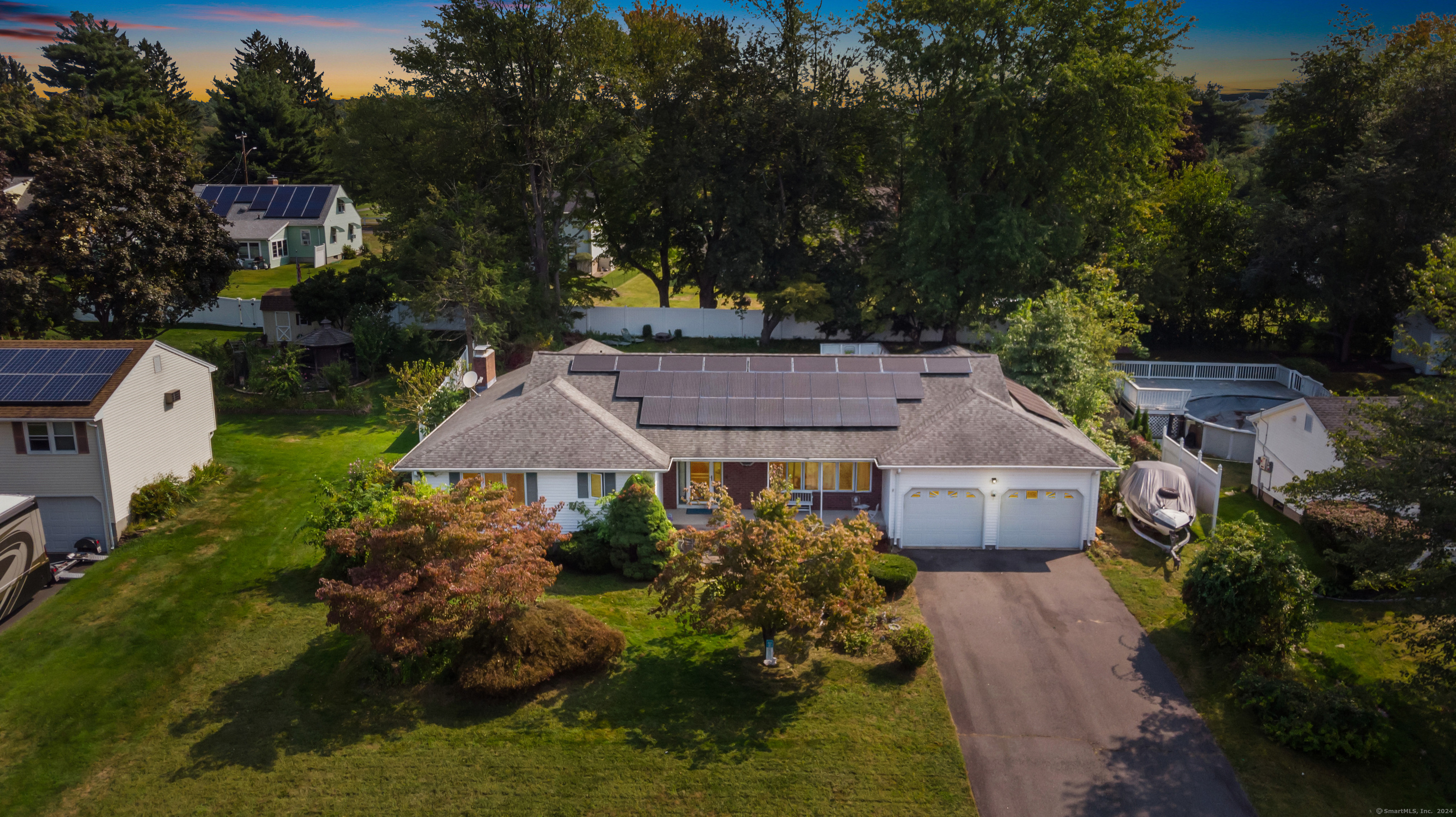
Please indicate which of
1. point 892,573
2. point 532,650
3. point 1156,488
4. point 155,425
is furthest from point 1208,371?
point 155,425

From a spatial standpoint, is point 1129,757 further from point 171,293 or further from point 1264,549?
point 171,293

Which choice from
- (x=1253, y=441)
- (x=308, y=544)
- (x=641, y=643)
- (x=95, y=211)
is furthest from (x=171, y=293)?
(x=1253, y=441)

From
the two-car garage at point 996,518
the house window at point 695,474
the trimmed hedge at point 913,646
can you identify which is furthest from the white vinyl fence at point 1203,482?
the house window at point 695,474

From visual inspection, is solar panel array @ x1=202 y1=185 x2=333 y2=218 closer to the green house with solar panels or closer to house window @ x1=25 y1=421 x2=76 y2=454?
the green house with solar panels

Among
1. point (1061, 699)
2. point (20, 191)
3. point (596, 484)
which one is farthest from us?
point (20, 191)

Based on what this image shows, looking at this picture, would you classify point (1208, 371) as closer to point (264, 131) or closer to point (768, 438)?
point (768, 438)

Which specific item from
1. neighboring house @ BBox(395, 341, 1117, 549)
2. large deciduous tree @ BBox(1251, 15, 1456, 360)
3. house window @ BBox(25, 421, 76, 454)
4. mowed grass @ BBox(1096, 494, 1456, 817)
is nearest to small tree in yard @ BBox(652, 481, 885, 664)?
neighboring house @ BBox(395, 341, 1117, 549)
